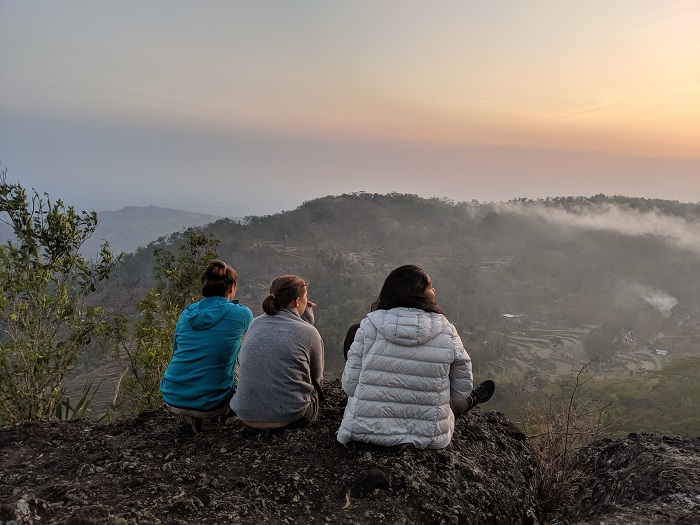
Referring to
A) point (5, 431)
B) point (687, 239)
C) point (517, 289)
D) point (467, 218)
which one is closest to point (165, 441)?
point (5, 431)

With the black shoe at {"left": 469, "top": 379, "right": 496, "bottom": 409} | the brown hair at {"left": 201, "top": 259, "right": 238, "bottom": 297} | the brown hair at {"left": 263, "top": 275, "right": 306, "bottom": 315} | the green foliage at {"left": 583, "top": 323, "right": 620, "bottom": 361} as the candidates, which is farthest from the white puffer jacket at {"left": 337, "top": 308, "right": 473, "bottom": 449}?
the green foliage at {"left": 583, "top": 323, "right": 620, "bottom": 361}

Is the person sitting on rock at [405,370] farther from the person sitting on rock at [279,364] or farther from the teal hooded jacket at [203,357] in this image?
the teal hooded jacket at [203,357]

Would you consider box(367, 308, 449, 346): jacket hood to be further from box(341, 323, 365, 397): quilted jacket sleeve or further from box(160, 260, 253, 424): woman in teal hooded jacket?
box(160, 260, 253, 424): woman in teal hooded jacket

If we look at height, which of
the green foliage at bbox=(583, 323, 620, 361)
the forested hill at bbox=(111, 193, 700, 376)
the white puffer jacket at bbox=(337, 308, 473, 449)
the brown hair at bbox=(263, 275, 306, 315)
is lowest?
the green foliage at bbox=(583, 323, 620, 361)

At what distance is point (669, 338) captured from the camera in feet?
235

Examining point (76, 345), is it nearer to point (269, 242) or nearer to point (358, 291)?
point (358, 291)

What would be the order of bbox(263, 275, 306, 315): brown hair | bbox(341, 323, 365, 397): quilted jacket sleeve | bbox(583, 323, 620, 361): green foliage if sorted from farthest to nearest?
bbox(583, 323, 620, 361): green foliage, bbox(263, 275, 306, 315): brown hair, bbox(341, 323, 365, 397): quilted jacket sleeve

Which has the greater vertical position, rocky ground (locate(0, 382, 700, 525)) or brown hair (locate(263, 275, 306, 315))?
brown hair (locate(263, 275, 306, 315))

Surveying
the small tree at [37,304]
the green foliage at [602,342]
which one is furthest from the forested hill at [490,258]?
the small tree at [37,304]

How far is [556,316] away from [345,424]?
85.4m

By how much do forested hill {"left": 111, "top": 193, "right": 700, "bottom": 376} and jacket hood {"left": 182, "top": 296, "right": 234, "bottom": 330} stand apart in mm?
43099

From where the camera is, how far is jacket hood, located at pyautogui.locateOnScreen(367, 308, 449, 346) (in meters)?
2.99

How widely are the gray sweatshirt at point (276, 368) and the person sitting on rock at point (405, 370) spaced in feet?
1.46

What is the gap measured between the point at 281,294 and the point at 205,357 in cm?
81
